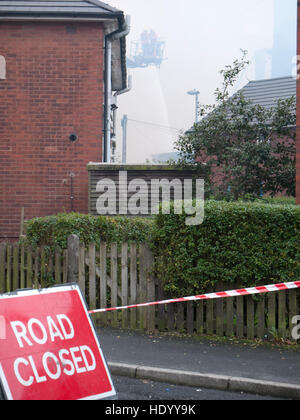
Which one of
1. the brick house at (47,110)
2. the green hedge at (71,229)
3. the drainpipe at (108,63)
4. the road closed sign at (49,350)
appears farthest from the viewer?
the drainpipe at (108,63)

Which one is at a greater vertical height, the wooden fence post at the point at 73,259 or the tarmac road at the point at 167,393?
the wooden fence post at the point at 73,259

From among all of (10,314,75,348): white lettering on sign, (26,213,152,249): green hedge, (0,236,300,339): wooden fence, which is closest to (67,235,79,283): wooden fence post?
(0,236,300,339): wooden fence

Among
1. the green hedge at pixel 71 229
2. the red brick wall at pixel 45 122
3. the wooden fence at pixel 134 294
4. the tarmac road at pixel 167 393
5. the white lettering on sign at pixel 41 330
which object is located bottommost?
the tarmac road at pixel 167 393

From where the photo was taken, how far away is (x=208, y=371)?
17.6 feet

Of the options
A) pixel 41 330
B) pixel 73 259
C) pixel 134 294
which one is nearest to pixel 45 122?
pixel 73 259

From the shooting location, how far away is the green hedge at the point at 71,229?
25.3ft

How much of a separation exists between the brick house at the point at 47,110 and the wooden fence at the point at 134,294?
4.88 m

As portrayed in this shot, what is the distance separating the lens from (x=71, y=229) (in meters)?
7.69

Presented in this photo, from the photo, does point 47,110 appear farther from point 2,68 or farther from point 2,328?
point 2,328

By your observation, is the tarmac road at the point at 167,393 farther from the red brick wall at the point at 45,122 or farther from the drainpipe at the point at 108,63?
the drainpipe at the point at 108,63

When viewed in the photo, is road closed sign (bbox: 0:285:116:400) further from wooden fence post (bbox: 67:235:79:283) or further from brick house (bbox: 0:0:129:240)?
brick house (bbox: 0:0:129:240)

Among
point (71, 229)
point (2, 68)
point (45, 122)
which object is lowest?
point (71, 229)

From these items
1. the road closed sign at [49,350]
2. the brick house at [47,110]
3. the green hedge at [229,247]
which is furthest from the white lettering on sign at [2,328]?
the brick house at [47,110]

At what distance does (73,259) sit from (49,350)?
11.9 ft
